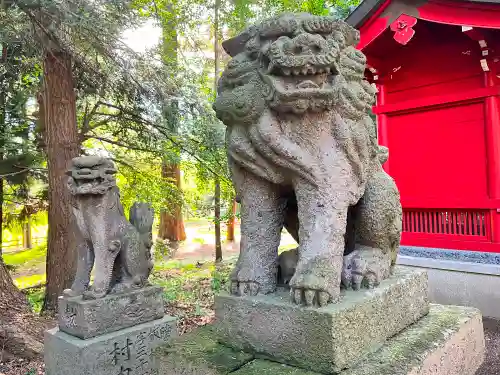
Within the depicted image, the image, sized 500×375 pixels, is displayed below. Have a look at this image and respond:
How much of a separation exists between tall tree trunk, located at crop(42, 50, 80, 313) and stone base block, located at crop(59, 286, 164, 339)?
221 cm

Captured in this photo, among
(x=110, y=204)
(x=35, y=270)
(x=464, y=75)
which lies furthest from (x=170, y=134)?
(x=35, y=270)

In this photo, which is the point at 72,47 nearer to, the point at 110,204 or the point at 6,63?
the point at 6,63

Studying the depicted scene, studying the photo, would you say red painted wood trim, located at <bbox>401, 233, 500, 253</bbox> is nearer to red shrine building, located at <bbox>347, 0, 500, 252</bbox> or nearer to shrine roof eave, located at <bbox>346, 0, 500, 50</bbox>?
red shrine building, located at <bbox>347, 0, 500, 252</bbox>

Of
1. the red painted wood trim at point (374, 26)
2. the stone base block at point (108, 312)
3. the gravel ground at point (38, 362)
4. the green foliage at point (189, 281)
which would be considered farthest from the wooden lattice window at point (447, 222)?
the stone base block at point (108, 312)

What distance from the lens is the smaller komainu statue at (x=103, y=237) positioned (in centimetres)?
307

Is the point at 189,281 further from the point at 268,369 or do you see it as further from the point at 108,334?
the point at 268,369

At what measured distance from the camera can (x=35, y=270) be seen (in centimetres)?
1084

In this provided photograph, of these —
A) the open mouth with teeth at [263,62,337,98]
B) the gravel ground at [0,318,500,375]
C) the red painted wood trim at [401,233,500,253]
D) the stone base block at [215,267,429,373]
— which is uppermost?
the open mouth with teeth at [263,62,337,98]

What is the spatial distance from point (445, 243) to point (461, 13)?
274 centimetres

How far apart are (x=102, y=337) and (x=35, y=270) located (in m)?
9.22

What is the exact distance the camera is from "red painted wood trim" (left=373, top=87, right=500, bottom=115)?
4.64m

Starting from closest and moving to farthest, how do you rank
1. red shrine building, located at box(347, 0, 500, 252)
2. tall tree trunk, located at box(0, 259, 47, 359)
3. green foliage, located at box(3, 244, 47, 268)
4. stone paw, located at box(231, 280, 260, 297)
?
stone paw, located at box(231, 280, 260, 297) < tall tree trunk, located at box(0, 259, 47, 359) < red shrine building, located at box(347, 0, 500, 252) < green foliage, located at box(3, 244, 47, 268)

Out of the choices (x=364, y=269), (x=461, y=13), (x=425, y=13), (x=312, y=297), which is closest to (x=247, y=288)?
(x=312, y=297)

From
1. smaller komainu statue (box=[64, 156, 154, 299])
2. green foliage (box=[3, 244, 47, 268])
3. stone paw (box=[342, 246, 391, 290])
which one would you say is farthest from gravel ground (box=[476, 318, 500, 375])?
green foliage (box=[3, 244, 47, 268])
